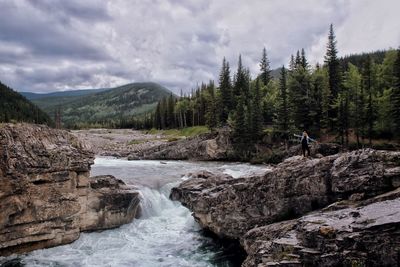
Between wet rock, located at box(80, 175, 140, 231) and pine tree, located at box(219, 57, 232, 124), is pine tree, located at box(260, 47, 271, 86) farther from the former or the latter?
wet rock, located at box(80, 175, 140, 231)

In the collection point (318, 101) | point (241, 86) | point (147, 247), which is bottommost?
point (147, 247)

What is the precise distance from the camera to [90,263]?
68.8ft

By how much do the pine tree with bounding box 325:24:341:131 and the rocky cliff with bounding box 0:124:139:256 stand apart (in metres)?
51.3

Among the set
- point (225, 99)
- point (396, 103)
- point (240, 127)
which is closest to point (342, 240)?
point (396, 103)

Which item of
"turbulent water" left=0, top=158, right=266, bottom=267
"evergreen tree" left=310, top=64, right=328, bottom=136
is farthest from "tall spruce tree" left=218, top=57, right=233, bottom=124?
"turbulent water" left=0, top=158, right=266, bottom=267

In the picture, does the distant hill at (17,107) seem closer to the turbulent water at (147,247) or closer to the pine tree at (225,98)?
the pine tree at (225,98)

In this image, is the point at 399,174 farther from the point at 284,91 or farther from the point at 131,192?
the point at 284,91

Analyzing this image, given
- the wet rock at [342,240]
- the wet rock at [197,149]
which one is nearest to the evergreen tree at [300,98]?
the wet rock at [197,149]

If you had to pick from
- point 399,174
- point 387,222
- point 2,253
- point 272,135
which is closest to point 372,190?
point 399,174

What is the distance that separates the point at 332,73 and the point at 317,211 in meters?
63.5

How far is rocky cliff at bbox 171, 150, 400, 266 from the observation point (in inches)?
488

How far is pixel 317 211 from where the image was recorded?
56.0 ft

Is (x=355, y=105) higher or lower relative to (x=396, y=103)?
higher

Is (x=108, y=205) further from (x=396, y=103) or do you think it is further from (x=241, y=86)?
(x=241, y=86)
